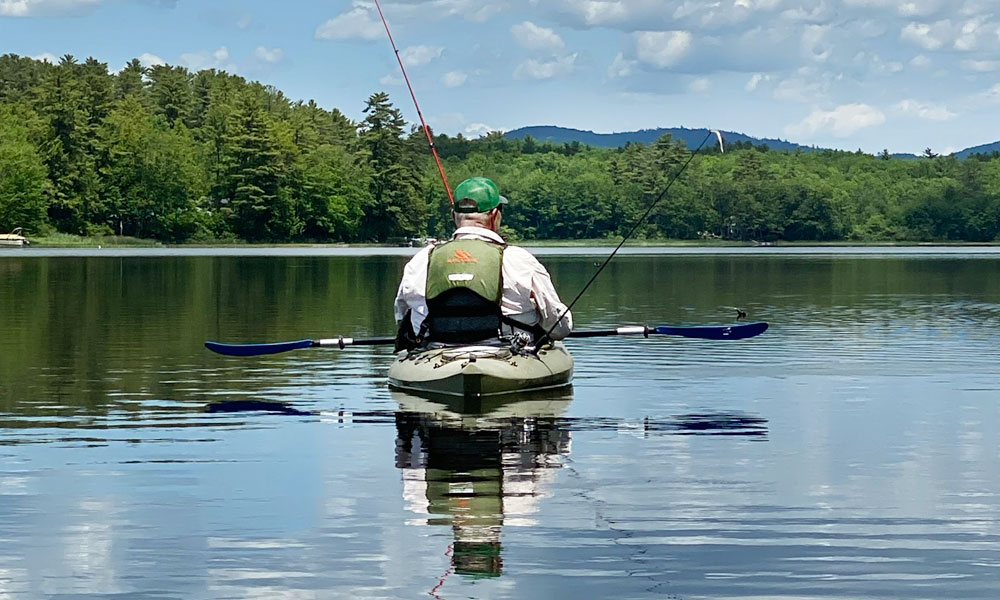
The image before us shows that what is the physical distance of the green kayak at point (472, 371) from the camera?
18094 millimetres

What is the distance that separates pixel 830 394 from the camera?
2077cm

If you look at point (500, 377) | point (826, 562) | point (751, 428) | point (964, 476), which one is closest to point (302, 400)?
point (500, 377)

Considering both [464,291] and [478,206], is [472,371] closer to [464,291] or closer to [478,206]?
[464,291]

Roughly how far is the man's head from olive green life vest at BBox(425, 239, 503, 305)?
506mm

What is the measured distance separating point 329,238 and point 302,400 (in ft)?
507

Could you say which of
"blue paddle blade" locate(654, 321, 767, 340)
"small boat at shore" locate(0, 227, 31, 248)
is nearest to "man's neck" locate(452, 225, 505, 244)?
"blue paddle blade" locate(654, 321, 767, 340)

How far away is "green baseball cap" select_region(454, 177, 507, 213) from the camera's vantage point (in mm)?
18875

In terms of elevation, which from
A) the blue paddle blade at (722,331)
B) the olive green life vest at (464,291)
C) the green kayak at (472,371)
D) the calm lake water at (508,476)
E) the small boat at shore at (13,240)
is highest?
the small boat at shore at (13,240)

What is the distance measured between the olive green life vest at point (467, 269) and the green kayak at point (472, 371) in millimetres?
646

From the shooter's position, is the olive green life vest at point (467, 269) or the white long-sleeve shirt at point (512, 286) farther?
the white long-sleeve shirt at point (512, 286)

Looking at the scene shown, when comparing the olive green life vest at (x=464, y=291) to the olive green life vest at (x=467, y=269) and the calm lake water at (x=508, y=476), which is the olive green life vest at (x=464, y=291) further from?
A: the calm lake water at (x=508, y=476)

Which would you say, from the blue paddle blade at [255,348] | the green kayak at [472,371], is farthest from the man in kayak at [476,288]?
the blue paddle blade at [255,348]

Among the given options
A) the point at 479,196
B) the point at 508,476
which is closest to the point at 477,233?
the point at 479,196

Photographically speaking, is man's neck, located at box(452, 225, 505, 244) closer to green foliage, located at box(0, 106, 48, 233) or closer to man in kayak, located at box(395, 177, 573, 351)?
man in kayak, located at box(395, 177, 573, 351)
